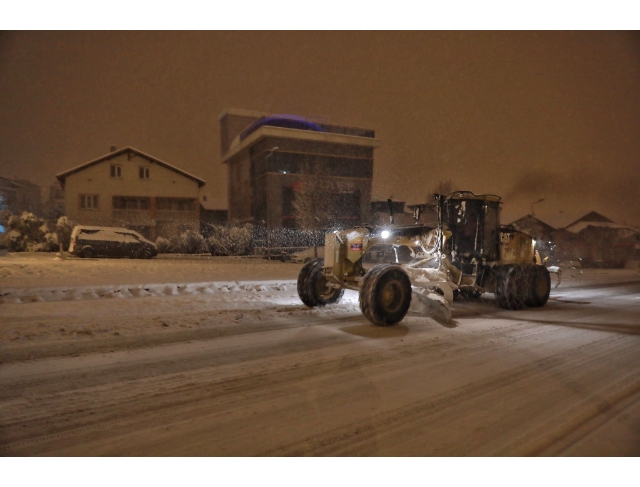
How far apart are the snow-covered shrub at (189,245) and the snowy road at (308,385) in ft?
62.2

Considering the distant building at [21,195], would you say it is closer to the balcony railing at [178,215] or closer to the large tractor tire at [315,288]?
the balcony railing at [178,215]

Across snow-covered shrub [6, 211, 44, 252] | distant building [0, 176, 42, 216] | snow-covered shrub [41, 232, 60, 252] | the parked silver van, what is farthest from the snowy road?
distant building [0, 176, 42, 216]

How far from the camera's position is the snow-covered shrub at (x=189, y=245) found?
89.9 ft

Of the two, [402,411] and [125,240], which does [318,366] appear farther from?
[125,240]

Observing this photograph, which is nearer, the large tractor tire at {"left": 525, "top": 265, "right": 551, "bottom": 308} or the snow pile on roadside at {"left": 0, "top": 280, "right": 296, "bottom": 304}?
the snow pile on roadside at {"left": 0, "top": 280, "right": 296, "bottom": 304}

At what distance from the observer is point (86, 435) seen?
11.7 feet

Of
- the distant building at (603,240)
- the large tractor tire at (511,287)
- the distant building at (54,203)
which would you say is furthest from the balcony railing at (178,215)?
the distant building at (603,240)

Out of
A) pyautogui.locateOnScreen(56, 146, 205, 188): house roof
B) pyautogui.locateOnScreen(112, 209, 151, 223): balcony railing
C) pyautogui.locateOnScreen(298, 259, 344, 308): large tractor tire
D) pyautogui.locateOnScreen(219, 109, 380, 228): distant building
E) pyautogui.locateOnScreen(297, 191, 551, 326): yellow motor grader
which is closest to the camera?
pyautogui.locateOnScreen(297, 191, 551, 326): yellow motor grader

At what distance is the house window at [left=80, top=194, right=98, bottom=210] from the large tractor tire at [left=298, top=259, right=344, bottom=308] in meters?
28.5

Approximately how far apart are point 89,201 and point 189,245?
11042mm

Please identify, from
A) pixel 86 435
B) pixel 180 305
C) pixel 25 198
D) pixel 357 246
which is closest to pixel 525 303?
pixel 357 246

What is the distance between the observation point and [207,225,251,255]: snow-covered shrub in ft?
89.5

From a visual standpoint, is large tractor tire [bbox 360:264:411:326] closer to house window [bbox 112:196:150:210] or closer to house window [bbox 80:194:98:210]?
house window [bbox 112:196:150:210]

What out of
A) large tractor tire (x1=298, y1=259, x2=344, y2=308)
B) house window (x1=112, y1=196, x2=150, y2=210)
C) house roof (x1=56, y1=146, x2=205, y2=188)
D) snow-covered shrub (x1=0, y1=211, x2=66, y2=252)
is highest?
house roof (x1=56, y1=146, x2=205, y2=188)
